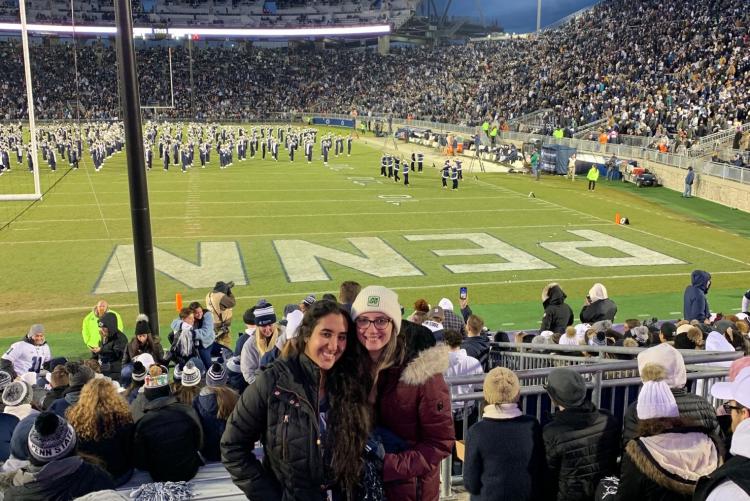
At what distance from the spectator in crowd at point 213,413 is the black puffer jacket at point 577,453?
1869 mm

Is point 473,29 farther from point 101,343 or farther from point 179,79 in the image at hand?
point 101,343

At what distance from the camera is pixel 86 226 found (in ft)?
60.8

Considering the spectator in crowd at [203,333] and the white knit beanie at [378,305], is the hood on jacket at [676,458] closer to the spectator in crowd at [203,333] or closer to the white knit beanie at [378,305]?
the white knit beanie at [378,305]

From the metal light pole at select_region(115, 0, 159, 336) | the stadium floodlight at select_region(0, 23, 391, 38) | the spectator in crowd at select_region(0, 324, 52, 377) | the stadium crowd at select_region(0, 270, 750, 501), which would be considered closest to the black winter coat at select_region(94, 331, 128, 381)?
the metal light pole at select_region(115, 0, 159, 336)

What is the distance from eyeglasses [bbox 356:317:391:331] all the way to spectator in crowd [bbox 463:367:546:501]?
770 mm

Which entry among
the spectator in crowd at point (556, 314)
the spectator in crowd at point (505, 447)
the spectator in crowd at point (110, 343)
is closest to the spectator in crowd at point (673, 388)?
the spectator in crowd at point (505, 447)

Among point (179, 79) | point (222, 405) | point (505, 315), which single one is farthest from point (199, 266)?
point (179, 79)

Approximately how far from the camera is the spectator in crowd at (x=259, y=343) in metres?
5.08

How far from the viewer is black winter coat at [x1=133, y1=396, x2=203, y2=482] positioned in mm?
3635

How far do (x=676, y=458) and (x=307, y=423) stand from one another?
1.62 meters

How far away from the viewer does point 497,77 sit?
52.5m

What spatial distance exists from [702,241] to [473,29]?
247 feet

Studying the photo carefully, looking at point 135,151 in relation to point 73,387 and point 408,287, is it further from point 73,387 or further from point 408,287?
point 408,287

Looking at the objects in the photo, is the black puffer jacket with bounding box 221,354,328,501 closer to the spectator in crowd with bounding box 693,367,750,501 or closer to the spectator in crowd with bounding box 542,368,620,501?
Answer: the spectator in crowd with bounding box 542,368,620,501
